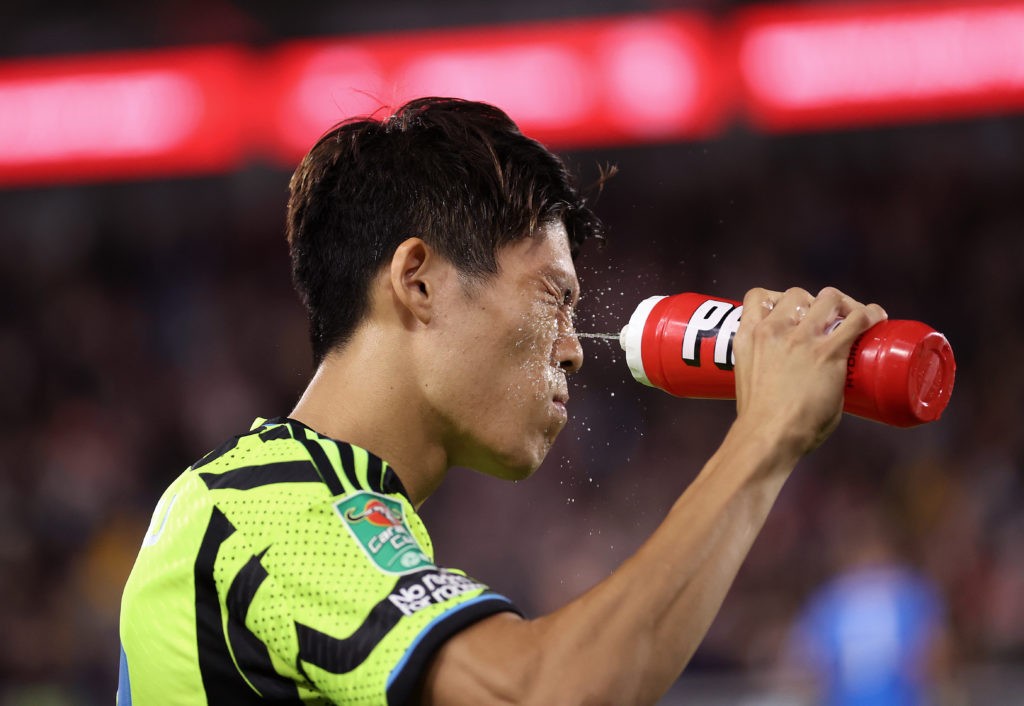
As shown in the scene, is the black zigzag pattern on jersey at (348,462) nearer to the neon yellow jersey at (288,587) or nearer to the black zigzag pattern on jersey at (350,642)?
the neon yellow jersey at (288,587)

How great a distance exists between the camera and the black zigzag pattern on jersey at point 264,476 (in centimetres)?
164

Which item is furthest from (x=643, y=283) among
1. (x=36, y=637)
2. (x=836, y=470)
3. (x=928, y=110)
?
(x=36, y=637)

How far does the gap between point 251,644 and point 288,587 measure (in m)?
0.11

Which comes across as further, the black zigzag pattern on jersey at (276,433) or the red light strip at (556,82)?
the red light strip at (556,82)

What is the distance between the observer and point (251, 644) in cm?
157

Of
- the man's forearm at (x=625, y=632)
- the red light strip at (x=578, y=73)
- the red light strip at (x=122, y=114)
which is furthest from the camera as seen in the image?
the red light strip at (x=122, y=114)

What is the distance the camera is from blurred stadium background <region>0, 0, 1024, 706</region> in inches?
295

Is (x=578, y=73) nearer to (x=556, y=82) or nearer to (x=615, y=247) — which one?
(x=556, y=82)

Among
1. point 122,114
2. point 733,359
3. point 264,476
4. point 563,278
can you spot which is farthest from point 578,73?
point 264,476

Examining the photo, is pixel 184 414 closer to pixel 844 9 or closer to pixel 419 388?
pixel 844 9

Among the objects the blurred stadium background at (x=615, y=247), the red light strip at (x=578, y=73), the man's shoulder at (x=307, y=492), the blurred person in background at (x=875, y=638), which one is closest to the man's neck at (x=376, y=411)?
the man's shoulder at (x=307, y=492)

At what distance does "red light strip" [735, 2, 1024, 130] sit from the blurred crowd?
2.87 ft

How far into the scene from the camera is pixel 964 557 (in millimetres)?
6926

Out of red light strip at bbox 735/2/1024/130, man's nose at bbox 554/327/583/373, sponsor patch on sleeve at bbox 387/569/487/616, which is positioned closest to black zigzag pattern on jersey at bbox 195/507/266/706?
sponsor patch on sleeve at bbox 387/569/487/616
